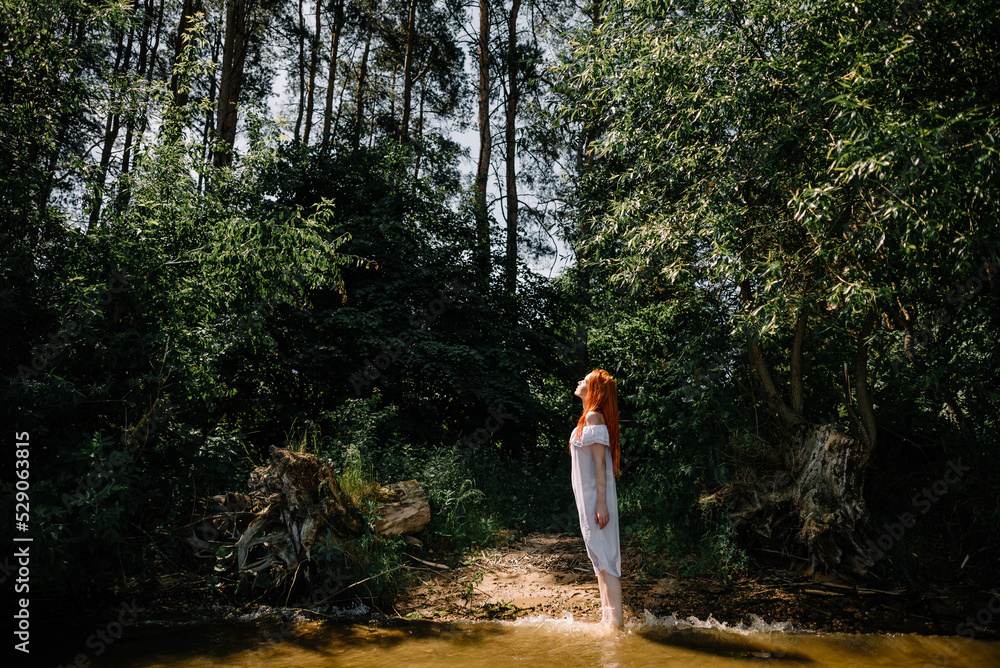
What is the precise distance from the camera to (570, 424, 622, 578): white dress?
16.7ft

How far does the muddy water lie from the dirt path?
0.24m

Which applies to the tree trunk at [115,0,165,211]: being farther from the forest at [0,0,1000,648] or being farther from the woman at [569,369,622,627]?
the woman at [569,369,622,627]

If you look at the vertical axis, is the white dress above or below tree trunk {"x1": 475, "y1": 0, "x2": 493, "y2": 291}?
below

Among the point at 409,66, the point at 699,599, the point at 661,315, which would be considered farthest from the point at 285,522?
the point at 409,66

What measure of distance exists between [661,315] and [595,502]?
401 cm

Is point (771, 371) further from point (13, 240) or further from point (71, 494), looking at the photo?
point (13, 240)

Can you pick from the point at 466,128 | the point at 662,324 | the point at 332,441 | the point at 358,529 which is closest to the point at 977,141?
the point at 662,324

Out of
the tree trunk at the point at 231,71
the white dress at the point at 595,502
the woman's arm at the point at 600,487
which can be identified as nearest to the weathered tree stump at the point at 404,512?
the white dress at the point at 595,502

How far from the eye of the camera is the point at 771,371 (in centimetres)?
799

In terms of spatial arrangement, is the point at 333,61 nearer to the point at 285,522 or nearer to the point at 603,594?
the point at 285,522

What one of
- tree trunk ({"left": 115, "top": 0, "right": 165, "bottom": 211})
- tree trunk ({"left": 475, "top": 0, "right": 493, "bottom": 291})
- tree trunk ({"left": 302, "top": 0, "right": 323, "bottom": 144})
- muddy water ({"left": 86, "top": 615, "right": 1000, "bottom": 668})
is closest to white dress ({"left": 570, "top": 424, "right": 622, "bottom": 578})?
muddy water ({"left": 86, "top": 615, "right": 1000, "bottom": 668})

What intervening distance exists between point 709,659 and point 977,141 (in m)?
4.14

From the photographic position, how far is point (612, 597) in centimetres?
514

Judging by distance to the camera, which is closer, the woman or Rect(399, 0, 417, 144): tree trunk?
the woman
